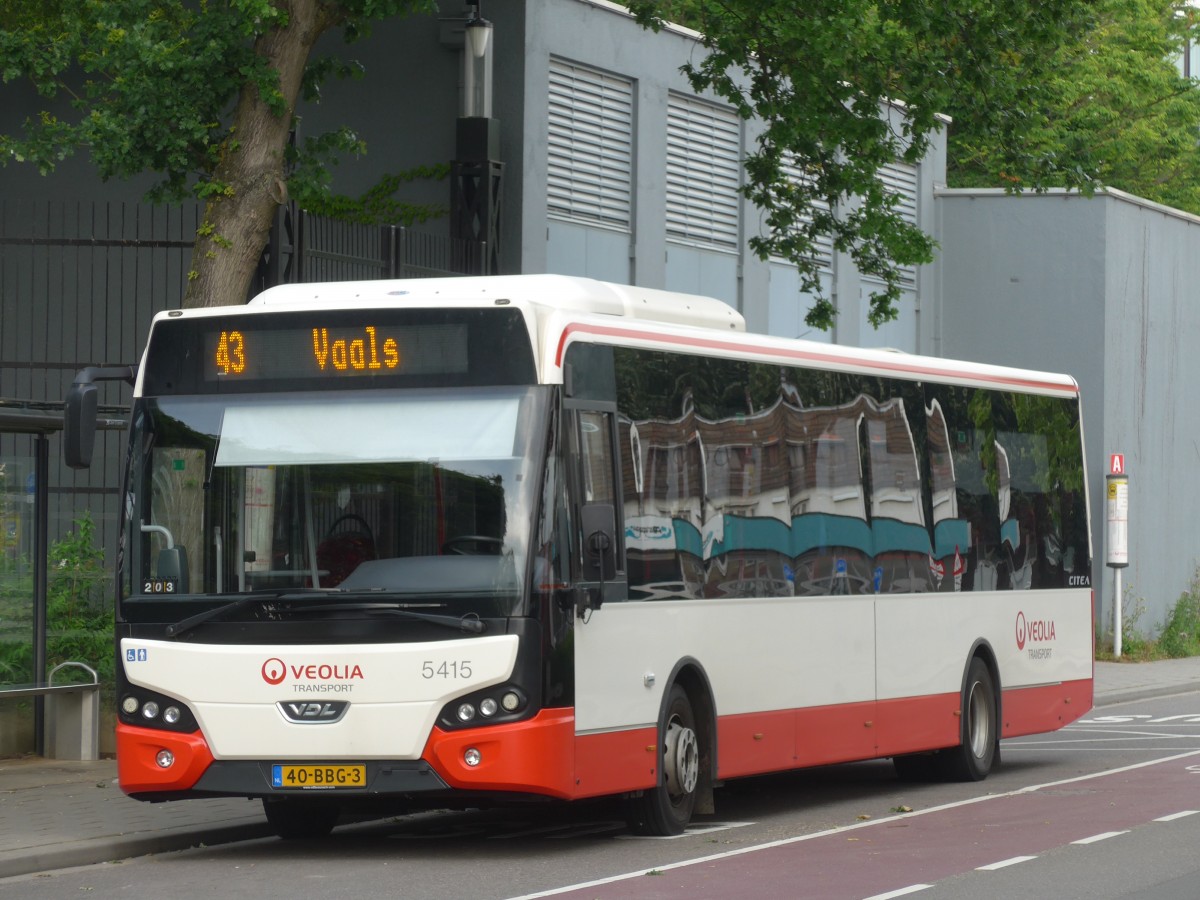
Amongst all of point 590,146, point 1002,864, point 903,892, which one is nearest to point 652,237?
point 590,146

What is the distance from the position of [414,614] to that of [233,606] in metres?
1.00

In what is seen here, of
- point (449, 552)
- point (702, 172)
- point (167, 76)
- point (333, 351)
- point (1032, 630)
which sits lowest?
point (1032, 630)

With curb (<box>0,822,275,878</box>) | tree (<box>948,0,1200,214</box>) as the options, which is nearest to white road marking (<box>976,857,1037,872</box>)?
curb (<box>0,822,275,878</box>)

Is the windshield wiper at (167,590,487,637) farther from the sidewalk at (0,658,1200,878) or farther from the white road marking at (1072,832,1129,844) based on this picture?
the white road marking at (1072,832,1129,844)

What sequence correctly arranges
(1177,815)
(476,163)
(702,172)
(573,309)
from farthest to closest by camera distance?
(702,172), (476,163), (1177,815), (573,309)

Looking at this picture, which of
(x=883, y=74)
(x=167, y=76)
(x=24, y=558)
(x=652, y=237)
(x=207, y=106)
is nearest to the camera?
(x=24, y=558)

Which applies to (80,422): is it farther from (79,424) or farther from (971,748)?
(971,748)

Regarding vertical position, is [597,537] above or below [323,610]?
above

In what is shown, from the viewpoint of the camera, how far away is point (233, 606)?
11039 mm

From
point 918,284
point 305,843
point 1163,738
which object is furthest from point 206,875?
point 918,284

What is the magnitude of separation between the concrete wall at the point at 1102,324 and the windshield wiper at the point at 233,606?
24279mm

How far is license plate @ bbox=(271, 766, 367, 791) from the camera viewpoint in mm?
10797

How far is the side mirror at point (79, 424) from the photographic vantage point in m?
11.0

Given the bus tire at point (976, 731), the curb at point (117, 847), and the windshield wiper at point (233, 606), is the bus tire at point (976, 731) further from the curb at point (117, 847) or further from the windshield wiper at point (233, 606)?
the windshield wiper at point (233, 606)
